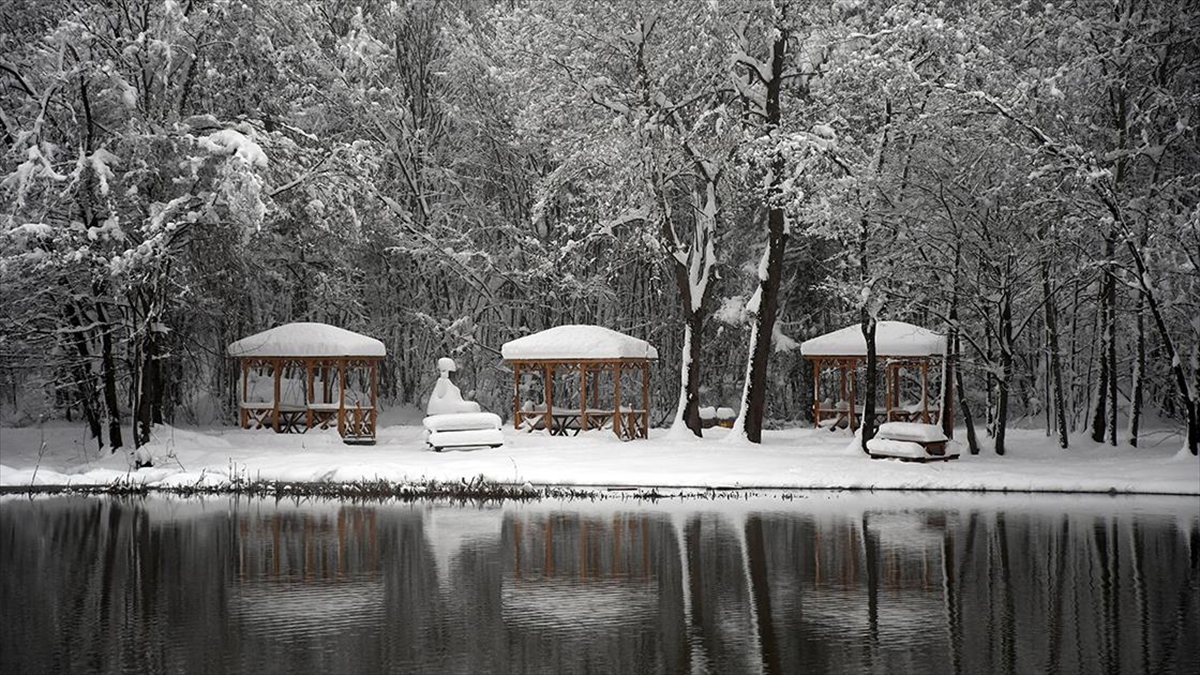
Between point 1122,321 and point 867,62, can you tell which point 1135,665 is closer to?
point 867,62

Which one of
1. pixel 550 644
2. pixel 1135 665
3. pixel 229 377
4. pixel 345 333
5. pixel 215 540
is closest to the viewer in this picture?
pixel 1135 665

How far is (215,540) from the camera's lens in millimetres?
15453

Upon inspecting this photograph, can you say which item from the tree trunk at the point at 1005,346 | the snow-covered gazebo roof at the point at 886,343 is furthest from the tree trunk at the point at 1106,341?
the snow-covered gazebo roof at the point at 886,343

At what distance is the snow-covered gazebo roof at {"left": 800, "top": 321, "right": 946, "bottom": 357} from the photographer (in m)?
32.1

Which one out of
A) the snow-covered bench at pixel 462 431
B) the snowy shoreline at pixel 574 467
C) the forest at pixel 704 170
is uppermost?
the forest at pixel 704 170

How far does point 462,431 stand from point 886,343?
37.9 ft

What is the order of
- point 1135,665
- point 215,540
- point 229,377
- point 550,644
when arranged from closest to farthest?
point 1135,665 < point 550,644 < point 215,540 < point 229,377

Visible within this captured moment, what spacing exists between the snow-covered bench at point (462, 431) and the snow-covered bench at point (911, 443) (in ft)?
27.9

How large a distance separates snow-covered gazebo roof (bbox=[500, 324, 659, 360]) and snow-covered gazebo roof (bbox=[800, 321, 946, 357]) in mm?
4720

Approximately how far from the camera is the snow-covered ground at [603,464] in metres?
22.0

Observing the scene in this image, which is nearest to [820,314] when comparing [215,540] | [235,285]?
[235,285]

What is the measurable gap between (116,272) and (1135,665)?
65.4 ft

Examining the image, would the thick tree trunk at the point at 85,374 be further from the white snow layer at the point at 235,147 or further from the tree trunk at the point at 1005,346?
the tree trunk at the point at 1005,346

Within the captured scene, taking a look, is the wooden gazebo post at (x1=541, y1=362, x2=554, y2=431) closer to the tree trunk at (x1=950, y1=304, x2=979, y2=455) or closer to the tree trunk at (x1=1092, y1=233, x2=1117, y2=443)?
the tree trunk at (x1=950, y1=304, x2=979, y2=455)
